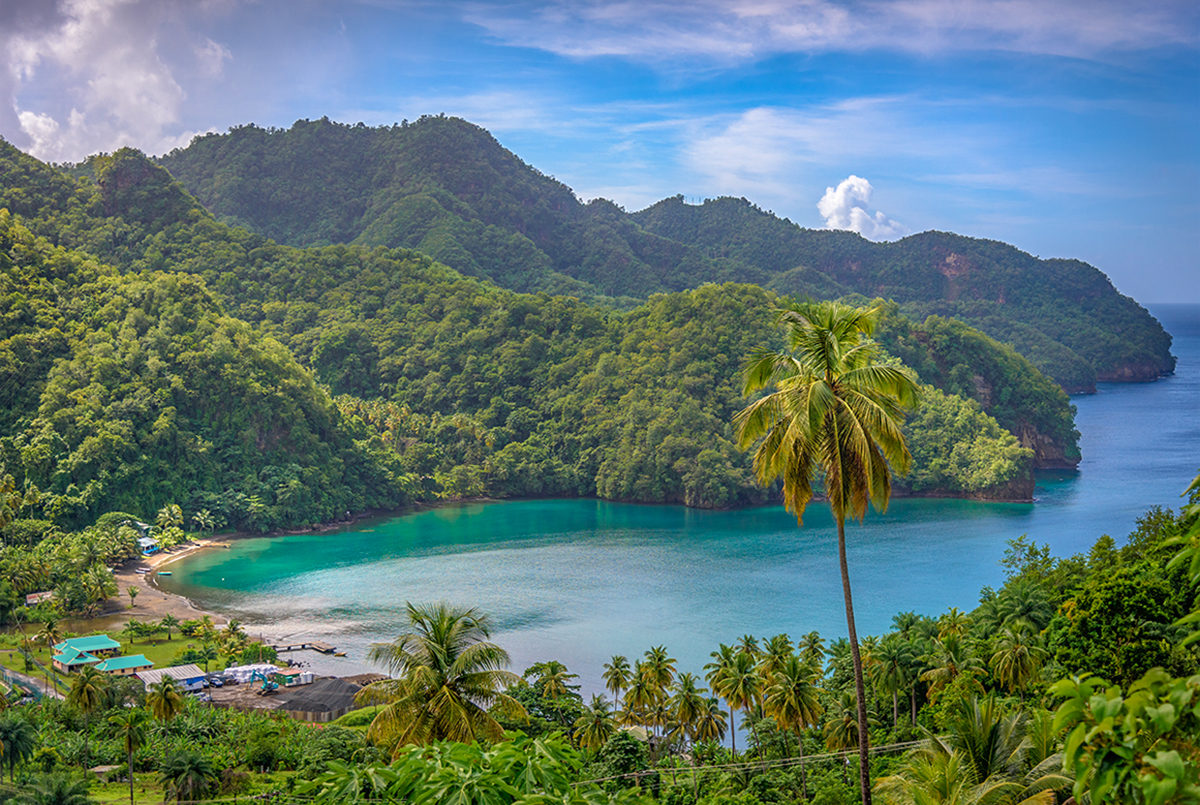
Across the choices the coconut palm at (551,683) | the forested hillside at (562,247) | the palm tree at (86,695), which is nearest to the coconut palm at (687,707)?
the coconut palm at (551,683)

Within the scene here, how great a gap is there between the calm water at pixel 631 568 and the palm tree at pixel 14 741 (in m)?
16.4

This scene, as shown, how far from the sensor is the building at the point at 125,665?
118 ft

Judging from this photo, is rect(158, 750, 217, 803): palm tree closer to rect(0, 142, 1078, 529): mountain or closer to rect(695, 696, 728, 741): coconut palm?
rect(695, 696, 728, 741): coconut palm

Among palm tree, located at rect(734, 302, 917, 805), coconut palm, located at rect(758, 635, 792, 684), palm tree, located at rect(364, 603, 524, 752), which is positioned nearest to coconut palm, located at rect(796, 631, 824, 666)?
coconut palm, located at rect(758, 635, 792, 684)

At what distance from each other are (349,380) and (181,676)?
214 ft

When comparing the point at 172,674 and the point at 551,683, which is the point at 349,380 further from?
the point at 551,683

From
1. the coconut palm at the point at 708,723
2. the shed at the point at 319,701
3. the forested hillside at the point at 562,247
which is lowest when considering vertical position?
the shed at the point at 319,701

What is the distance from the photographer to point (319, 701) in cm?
3447

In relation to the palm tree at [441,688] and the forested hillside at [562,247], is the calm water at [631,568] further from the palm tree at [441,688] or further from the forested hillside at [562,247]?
the forested hillside at [562,247]

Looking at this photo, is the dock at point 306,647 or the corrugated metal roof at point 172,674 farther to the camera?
the dock at point 306,647

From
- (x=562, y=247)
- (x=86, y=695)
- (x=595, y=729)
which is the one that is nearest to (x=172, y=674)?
(x=86, y=695)

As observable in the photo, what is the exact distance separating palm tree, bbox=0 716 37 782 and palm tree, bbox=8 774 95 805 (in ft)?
15.1

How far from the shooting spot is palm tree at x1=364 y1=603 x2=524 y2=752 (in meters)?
13.3

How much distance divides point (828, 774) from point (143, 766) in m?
19.0
